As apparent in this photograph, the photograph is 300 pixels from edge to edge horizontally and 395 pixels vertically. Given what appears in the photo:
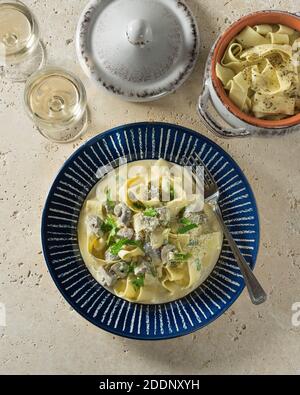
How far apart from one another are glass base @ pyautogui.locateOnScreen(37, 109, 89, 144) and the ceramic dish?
351 millimetres

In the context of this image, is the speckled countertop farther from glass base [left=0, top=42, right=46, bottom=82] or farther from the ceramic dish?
the ceramic dish

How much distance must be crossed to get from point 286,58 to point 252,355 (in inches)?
31.5

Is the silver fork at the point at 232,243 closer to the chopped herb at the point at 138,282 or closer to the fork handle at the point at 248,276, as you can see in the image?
the fork handle at the point at 248,276

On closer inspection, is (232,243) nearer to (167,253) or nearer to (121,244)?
(167,253)

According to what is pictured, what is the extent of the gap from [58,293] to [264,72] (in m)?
0.79

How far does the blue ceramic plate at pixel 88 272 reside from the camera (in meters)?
1.44

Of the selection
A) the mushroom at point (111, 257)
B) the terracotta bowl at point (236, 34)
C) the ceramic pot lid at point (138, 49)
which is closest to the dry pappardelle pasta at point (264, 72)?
the terracotta bowl at point (236, 34)

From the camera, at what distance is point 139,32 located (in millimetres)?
1364

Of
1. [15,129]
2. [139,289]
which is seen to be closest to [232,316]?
[139,289]

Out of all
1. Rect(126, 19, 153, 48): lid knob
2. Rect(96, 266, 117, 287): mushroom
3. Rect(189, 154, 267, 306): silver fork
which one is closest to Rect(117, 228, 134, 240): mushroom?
Rect(96, 266, 117, 287): mushroom

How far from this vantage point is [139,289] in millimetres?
1420

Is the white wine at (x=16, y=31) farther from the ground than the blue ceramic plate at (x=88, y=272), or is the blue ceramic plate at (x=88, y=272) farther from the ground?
the white wine at (x=16, y=31)

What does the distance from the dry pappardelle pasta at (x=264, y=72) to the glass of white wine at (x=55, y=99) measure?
38 centimetres

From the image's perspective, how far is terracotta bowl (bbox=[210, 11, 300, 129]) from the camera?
4.34 feet
